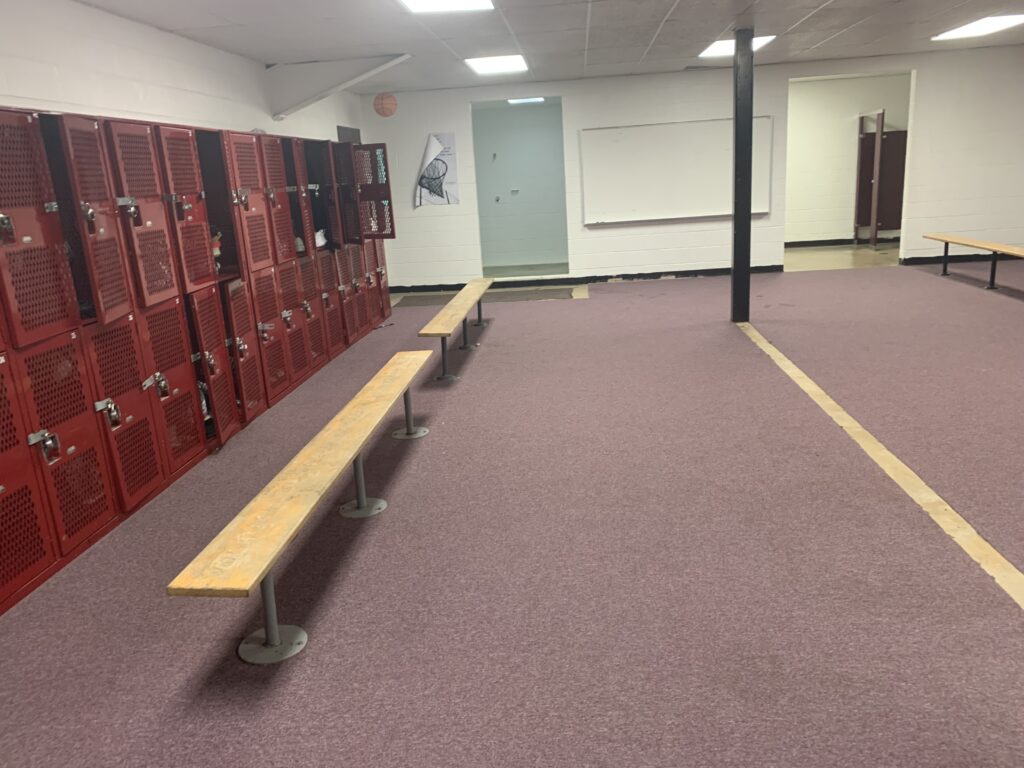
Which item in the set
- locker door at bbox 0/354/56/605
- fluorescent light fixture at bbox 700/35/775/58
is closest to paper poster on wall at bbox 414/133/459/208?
fluorescent light fixture at bbox 700/35/775/58

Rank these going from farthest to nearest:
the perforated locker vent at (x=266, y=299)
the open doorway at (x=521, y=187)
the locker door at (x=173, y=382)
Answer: the open doorway at (x=521, y=187) < the perforated locker vent at (x=266, y=299) < the locker door at (x=173, y=382)

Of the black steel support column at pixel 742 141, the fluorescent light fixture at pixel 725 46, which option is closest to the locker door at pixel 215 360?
the black steel support column at pixel 742 141

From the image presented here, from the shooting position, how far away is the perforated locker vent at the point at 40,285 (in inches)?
107

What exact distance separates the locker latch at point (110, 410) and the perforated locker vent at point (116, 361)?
37 mm

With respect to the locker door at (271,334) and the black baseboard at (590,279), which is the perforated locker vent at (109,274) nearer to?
the locker door at (271,334)

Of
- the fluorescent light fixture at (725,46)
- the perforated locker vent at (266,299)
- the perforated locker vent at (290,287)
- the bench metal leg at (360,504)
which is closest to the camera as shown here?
the bench metal leg at (360,504)

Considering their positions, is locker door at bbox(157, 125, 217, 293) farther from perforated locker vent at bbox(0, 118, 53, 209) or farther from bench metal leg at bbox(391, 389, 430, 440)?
bench metal leg at bbox(391, 389, 430, 440)

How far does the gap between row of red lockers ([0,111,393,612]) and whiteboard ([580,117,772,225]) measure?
4.84 m

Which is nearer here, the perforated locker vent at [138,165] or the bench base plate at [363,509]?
the bench base plate at [363,509]

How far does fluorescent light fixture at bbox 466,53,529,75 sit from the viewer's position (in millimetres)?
7262

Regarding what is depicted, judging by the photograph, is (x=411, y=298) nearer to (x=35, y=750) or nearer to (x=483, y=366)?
(x=483, y=366)

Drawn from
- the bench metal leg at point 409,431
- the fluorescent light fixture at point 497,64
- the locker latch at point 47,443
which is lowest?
the bench metal leg at point 409,431

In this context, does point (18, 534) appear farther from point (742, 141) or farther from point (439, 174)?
point (439, 174)

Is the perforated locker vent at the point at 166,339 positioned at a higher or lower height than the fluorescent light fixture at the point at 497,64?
lower
